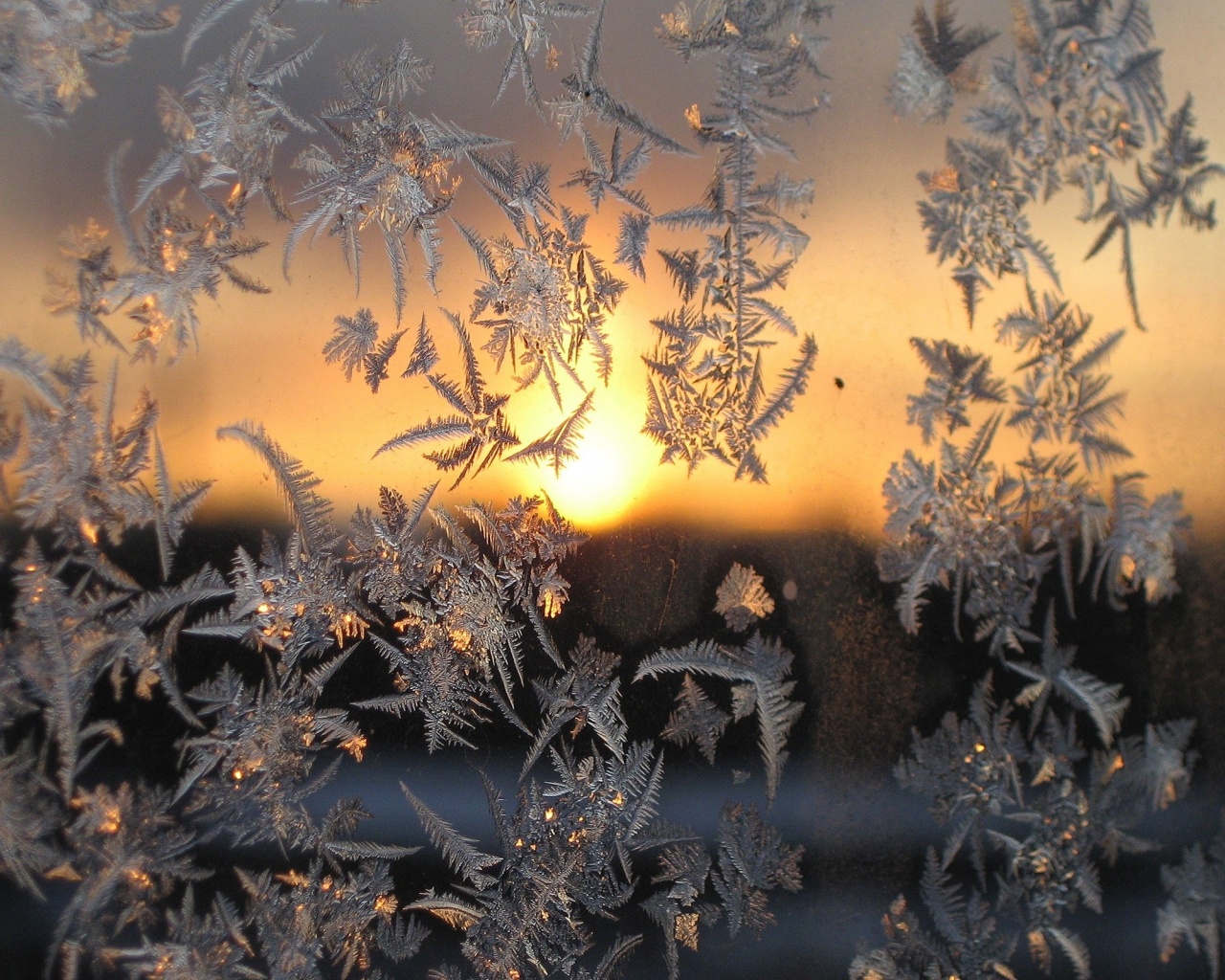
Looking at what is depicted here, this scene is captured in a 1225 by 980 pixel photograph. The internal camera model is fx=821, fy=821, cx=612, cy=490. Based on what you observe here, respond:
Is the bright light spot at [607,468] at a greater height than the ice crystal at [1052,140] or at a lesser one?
lesser

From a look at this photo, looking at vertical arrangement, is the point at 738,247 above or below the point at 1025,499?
above

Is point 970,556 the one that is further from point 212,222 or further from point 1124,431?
point 212,222

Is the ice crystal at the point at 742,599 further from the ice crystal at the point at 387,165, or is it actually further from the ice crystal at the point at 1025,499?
the ice crystal at the point at 387,165

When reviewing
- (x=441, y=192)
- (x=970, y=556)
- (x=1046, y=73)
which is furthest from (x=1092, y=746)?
(x=441, y=192)

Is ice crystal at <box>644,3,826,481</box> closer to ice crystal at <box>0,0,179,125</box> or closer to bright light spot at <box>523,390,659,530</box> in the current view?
bright light spot at <box>523,390,659,530</box>

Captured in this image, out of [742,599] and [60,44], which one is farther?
[60,44]

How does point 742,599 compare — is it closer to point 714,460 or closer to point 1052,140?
point 714,460

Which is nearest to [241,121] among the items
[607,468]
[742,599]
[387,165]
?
[387,165]

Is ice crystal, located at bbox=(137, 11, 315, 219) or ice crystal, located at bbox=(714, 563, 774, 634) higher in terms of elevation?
ice crystal, located at bbox=(137, 11, 315, 219)

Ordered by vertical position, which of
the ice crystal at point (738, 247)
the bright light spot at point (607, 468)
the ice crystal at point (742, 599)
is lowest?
the ice crystal at point (742, 599)

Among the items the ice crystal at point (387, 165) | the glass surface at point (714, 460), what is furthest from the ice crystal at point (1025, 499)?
the ice crystal at point (387, 165)

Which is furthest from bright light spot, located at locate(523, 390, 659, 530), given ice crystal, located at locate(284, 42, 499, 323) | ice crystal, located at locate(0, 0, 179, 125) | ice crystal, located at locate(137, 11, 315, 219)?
ice crystal, located at locate(0, 0, 179, 125)
